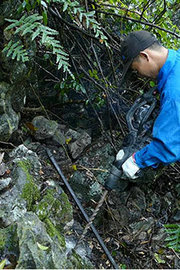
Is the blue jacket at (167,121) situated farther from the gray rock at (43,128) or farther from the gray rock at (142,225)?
the gray rock at (43,128)

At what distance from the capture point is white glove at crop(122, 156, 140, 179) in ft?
8.55

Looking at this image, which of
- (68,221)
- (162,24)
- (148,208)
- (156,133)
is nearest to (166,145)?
(156,133)

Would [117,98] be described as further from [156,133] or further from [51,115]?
[156,133]

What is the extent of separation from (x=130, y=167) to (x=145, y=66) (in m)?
1.03

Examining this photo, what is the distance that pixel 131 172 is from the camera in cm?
265

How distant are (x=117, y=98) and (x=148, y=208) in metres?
1.54

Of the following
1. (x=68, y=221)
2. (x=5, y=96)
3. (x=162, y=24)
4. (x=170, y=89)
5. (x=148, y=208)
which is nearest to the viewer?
(x=170, y=89)

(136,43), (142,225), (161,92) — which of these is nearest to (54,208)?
(142,225)

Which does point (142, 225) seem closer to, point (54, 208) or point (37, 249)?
point (54, 208)

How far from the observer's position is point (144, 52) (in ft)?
8.00

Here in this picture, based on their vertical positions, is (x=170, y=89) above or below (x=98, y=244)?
above

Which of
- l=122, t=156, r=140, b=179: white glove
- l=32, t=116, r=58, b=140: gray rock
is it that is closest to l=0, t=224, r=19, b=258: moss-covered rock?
l=122, t=156, r=140, b=179: white glove

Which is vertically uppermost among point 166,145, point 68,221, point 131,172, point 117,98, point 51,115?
point 166,145

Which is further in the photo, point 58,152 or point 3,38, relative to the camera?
point 58,152
